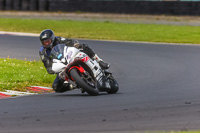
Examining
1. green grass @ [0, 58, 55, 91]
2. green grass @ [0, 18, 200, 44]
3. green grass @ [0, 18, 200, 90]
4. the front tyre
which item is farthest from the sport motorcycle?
green grass @ [0, 18, 200, 44]

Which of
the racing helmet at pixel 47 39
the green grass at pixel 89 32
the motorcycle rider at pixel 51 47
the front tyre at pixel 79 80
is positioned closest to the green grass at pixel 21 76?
the green grass at pixel 89 32

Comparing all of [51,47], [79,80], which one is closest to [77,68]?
[79,80]

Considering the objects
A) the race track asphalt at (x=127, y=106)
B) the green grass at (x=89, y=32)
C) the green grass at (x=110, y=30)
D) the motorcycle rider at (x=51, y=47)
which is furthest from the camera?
the green grass at (x=110, y=30)

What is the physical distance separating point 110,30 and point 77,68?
676 inches

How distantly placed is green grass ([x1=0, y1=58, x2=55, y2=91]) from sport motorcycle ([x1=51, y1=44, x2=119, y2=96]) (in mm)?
2142

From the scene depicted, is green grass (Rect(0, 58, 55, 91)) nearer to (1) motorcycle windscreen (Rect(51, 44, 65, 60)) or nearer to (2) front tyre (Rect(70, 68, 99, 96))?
(1) motorcycle windscreen (Rect(51, 44, 65, 60))

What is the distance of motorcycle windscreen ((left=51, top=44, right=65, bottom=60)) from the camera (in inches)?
376

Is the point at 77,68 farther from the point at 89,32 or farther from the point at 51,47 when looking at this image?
the point at 89,32

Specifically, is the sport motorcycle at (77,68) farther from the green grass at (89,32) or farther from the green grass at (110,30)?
the green grass at (110,30)

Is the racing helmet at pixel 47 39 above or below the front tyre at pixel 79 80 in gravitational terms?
above

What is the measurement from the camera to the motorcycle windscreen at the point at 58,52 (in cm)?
954

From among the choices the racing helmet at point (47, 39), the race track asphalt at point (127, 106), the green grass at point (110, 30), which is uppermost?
the racing helmet at point (47, 39)

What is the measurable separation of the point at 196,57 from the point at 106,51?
362 centimetres

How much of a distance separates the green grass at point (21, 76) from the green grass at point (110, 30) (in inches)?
349
